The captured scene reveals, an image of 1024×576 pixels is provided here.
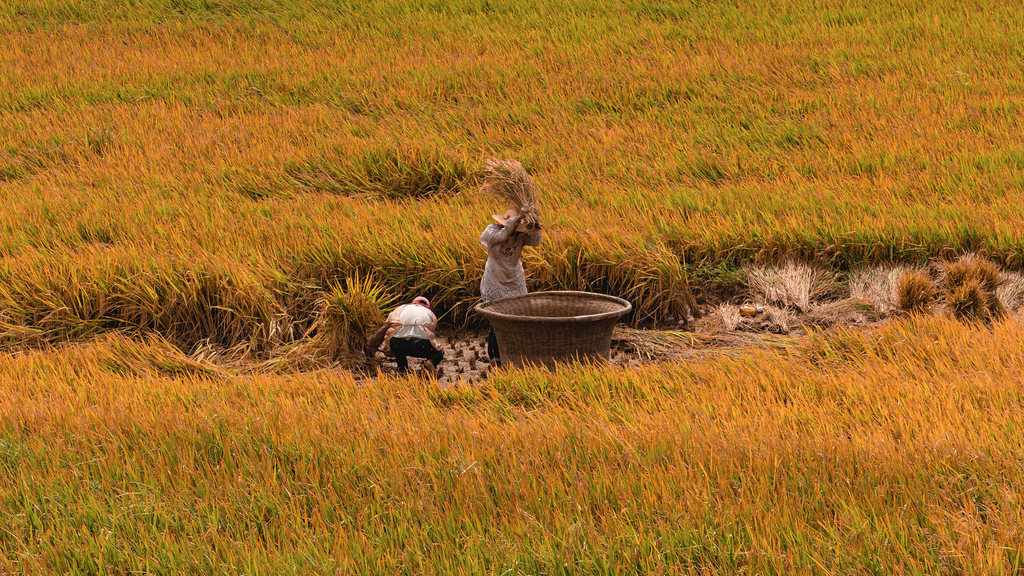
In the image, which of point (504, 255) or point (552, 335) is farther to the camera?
point (504, 255)

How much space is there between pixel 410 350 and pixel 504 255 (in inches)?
24.5

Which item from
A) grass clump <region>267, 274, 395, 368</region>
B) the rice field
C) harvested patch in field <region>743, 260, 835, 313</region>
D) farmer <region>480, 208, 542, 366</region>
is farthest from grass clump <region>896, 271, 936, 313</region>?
grass clump <region>267, 274, 395, 368</region>

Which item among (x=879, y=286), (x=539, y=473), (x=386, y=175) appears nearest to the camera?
(x=539, y=473)

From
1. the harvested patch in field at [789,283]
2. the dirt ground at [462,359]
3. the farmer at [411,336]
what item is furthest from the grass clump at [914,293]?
the farmer at [411,336]

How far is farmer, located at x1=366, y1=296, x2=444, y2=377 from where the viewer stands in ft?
12.8

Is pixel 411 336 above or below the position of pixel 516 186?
below

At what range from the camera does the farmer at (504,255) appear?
3.98m

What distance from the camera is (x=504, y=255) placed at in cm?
Answer: 410

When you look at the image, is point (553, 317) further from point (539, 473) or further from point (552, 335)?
point (539, 473)

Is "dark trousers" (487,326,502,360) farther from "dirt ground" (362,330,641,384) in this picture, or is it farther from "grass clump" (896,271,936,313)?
"grass clump" (896,271,936,313)

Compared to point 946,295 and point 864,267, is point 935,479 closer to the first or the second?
point 946,295

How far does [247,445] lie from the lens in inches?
104

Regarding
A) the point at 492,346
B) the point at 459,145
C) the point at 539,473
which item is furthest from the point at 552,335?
the point at 459,145

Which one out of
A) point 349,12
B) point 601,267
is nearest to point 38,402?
point 601,267
